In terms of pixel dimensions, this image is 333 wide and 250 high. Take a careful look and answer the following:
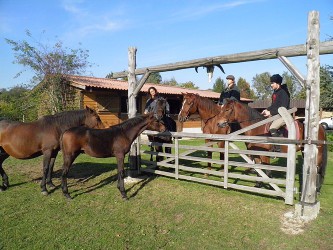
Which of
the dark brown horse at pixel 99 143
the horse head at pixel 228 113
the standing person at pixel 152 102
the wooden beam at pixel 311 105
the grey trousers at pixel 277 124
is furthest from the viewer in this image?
the standing person at pixel 152 102

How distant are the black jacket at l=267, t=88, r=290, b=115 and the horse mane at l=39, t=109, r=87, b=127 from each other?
15.1ft

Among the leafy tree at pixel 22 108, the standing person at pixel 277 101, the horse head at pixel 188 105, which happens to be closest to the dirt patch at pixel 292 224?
the standing person at pixel 277 101

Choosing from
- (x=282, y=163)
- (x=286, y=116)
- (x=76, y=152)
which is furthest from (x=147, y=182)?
(x=282, y=163)

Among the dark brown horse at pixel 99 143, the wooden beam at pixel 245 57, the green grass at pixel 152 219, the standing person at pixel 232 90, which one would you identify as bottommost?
the green grass at pixel 152 219

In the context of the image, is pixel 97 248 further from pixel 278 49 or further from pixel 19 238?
pixel 278 49

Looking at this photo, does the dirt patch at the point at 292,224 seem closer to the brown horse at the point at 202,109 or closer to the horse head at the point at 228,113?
the horse head at the point at 228,113

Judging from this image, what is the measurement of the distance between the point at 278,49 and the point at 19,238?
17.6 feet

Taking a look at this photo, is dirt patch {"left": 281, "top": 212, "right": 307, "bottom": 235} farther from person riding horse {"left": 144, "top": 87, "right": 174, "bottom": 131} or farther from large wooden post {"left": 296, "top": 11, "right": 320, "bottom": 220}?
person riding horse {"left": 144, "top": 87, "right": 174, "bottom": 131}

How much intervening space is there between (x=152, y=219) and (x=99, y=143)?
2032 mm

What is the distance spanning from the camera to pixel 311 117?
4578 mm

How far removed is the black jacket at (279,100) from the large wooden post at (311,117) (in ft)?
4.72

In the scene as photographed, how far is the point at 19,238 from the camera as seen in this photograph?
404 cm

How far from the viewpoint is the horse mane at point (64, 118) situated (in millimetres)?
6464

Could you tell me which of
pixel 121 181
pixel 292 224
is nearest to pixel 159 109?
pixel 121 181
